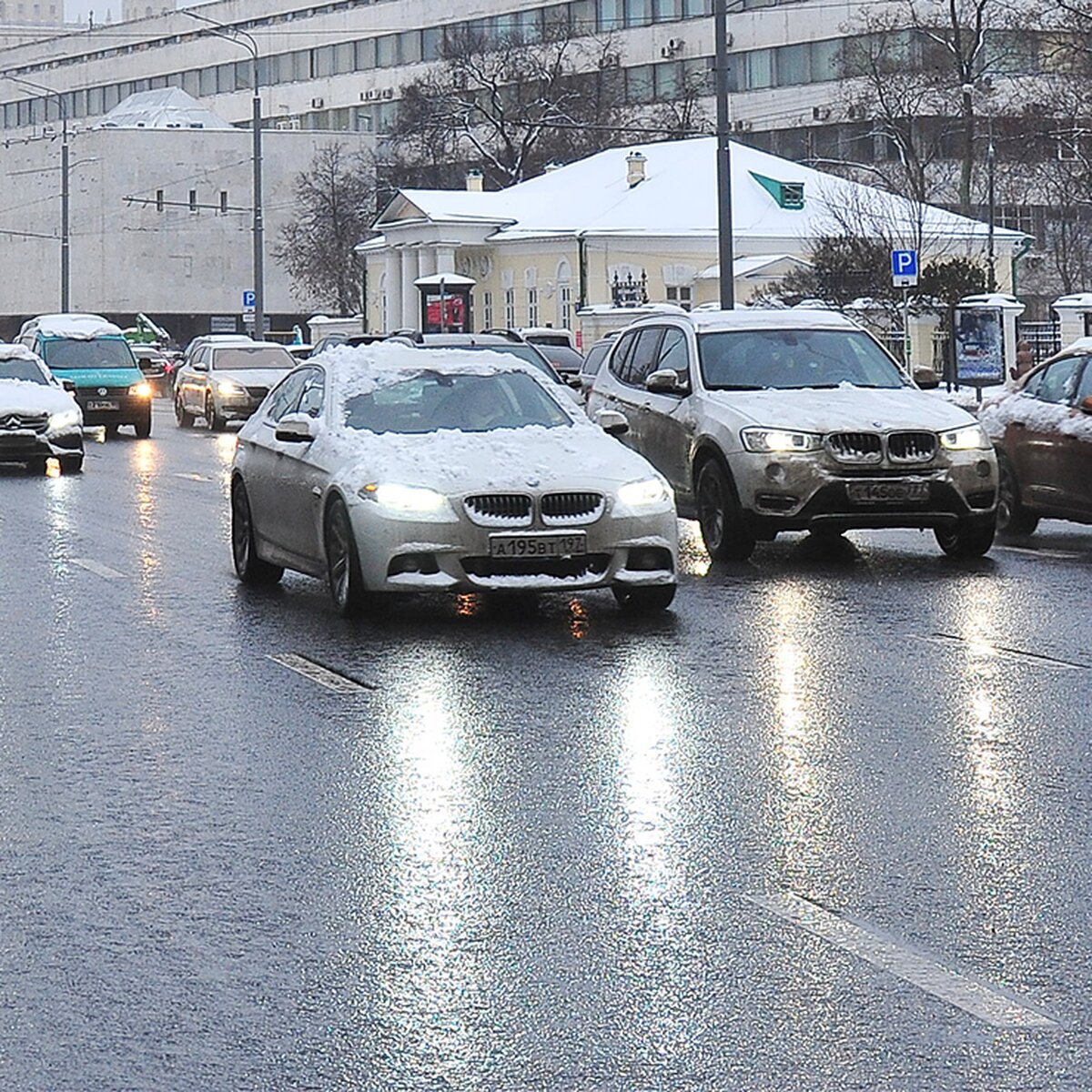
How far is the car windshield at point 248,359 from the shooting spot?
44.4m

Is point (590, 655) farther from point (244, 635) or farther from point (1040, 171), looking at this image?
point (1040, 171)

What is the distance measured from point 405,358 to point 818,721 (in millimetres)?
5823

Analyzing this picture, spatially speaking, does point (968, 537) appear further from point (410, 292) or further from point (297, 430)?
point (410, 292)

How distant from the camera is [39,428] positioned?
94.2ft

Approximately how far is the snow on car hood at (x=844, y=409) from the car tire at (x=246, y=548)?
3355 millimetres

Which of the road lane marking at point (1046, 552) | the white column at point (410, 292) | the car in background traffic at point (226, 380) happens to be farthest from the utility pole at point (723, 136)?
the white column at point (410, 292)

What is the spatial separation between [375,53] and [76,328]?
7596 cm

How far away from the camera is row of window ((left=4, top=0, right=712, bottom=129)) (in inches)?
3962

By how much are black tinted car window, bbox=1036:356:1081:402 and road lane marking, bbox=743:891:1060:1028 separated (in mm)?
11791

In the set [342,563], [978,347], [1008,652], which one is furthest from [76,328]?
[1008,652]

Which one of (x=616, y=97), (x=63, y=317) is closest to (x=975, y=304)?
(x=63, y=317)

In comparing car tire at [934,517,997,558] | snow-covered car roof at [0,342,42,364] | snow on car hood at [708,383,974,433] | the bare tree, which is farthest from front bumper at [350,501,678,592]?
the bare tree

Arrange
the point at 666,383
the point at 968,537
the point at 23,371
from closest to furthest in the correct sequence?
the point at 968,537 → the point at 666,383 → the point at 23,371

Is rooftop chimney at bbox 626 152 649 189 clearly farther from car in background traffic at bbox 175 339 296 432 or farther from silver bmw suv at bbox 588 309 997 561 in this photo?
silver bmw suv at bbox 588 309 997 561
